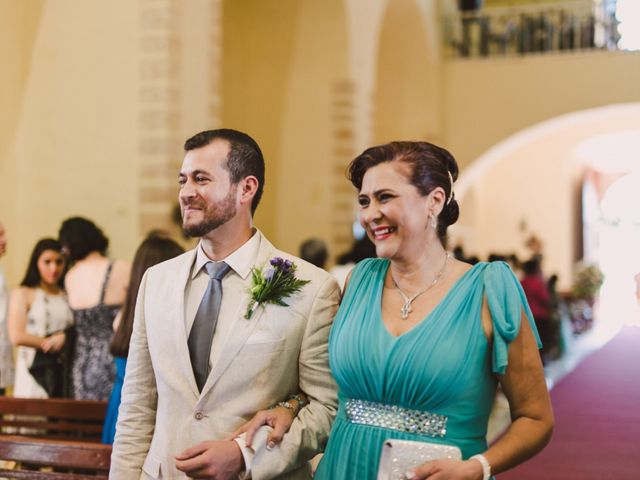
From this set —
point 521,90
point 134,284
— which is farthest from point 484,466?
point 521,90

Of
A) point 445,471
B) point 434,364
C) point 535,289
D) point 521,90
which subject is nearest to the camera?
point 445,471

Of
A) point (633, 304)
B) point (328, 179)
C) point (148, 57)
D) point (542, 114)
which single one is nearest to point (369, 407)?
point (148, 57)

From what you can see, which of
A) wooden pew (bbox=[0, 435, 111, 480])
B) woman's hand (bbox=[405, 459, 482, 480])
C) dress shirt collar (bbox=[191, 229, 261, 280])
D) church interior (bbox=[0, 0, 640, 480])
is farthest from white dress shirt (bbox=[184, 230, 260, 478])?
church interior (bbox=[0, 0, 640, 480])

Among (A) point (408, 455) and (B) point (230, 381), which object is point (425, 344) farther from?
(B) point (230, 381)

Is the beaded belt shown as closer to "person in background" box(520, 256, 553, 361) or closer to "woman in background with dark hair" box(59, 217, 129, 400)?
"woman in background with dark hair" box(59, 217, 129, 400)

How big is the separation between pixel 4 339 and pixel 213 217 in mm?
2672

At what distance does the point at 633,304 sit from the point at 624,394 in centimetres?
1443

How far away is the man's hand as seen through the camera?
2.09 meters

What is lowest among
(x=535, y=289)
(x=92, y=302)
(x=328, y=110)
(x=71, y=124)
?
(x=535, y=289)

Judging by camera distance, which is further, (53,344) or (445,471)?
(53,344)

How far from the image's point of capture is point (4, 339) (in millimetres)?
4539

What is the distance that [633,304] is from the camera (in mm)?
22406

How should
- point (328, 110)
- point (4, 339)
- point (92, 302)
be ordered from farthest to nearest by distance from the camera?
point (328, 110), point (92, 302), point (4, 339)

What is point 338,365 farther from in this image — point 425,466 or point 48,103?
A: point 48,103
